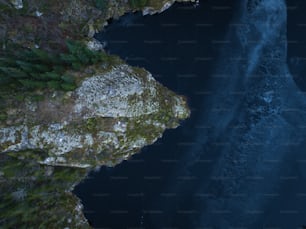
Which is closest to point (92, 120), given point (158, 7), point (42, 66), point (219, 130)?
point (42, 66)

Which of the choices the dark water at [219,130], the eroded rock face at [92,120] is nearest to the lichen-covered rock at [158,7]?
the dark water at [219,130]

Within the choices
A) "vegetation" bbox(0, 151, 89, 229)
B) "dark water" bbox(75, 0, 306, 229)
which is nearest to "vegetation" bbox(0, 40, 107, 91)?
"dark water" bbox(75, 0, 306, 229)

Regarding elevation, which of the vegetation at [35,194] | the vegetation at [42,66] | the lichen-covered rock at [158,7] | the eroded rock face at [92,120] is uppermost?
the lichen-covered rock at [158,7]

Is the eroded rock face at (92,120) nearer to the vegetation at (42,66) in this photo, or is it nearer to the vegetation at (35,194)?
the vegetation at (42,66)

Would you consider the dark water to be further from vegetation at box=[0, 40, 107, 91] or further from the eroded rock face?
vegetation at box=[0, 40, 107, 91]

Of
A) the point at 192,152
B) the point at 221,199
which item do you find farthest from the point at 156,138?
the point at 221,199

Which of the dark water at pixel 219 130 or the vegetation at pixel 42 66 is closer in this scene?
the vegetation at pixel 42 66

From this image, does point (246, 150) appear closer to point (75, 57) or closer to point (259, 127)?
point (259, 127)

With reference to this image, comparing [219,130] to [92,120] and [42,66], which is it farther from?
[42,66]

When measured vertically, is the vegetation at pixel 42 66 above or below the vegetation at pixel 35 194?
above
